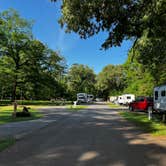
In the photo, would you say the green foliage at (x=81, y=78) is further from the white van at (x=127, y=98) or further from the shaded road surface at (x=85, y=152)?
the shaded road surface at (x=85, y=152)

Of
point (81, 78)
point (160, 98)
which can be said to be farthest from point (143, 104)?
point (81, 78)

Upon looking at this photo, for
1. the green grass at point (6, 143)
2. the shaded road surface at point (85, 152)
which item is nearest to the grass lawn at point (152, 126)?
the shaded road surface at point (85, 152)

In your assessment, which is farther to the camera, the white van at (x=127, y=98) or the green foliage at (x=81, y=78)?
the green foliage at (x=81, y=78)

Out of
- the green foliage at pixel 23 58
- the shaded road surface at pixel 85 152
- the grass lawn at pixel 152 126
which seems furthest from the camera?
the green foliage at pixel 23 58

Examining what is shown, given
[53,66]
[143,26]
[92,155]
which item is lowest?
[92,155]

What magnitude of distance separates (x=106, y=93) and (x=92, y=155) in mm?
129909

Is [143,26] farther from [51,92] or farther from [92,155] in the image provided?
[51,92]

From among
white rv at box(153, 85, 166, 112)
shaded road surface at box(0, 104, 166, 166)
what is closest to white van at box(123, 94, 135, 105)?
white rv at box(153, 85, 166, 112)

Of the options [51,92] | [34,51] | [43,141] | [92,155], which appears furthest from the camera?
[51,92]

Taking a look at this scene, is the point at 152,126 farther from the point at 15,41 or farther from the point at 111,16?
the point at 15,41

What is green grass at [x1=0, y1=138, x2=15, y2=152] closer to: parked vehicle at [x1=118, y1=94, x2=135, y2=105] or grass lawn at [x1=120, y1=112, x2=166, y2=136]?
grass lawn at [x1=120, y1=112, x2=166, y2=136]

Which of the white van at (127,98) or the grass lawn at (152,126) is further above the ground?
the white van at (127,98)

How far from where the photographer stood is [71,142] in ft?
43.9

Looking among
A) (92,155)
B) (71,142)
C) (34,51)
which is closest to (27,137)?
(71,142)
